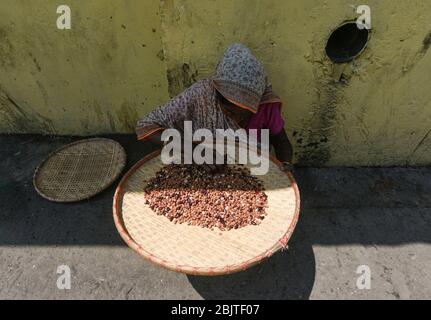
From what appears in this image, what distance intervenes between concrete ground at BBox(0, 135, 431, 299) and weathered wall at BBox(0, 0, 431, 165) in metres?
0.33

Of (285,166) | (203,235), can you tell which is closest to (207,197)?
(203,235)

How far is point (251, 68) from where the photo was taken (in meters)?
1.86

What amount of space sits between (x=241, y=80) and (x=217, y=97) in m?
0.30

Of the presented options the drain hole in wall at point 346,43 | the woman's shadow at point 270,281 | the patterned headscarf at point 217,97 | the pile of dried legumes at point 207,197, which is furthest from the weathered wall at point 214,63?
the woman's shadow at point 270,281

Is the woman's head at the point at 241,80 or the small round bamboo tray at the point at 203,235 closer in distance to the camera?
the woman's head at the point at 241,80

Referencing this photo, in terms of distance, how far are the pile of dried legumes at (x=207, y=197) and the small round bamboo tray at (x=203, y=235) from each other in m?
0.05

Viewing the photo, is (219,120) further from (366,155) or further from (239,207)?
(366,155)

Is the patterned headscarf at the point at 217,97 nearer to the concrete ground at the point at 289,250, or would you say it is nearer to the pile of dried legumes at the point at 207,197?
the pile of dried legumes at the point at 207,197

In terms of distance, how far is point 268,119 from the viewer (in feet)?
7.55

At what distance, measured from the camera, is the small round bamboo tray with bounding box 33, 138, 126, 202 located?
115 inches

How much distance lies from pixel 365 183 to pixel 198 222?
5.55ft

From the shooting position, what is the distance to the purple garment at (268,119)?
2.24 metres

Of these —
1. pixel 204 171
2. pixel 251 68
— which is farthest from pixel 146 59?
pixel 251 68

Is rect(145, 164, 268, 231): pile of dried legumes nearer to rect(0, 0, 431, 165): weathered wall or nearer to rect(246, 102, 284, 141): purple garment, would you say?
rect(246, 102, 284, 141): purple garment
